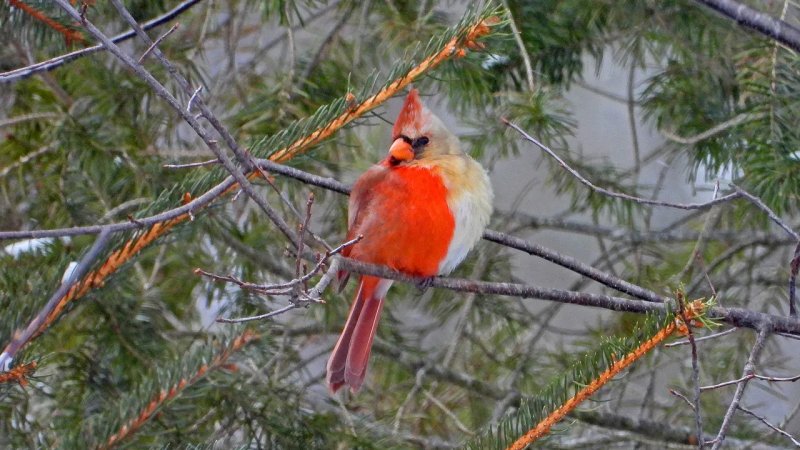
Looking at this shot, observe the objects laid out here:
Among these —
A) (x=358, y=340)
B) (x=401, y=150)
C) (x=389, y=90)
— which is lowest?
(x=358, y=340)

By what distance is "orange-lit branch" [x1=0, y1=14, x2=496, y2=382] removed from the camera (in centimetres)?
143

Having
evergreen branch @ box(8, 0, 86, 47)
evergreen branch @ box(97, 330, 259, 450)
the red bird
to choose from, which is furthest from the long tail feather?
evergreen branch @ box(8, 0, 86, 47)

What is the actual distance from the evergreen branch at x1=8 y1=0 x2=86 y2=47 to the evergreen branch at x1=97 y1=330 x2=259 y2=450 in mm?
631

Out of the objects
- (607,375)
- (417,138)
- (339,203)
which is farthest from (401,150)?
(607,375)

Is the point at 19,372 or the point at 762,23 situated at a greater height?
the point at 762,23

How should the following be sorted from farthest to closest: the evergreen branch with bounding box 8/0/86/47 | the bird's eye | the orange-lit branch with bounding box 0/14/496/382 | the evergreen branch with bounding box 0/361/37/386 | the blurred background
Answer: the bird's eye < the blurred background < the evergreen branch with bounding box 8/0/86/47 < the orange-lit branch with bounding box 0/14/496/382 < the evergreen branch with bounding box 0/361/37/386

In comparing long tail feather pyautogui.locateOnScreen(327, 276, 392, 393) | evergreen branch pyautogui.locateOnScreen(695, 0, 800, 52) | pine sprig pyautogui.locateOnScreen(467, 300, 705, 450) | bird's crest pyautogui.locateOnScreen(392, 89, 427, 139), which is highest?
evergreen branch pyautogui.locateOnScreen(695, 0, 800, 52)

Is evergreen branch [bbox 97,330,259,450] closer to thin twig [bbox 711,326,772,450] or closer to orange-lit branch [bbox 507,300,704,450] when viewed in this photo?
orange-lit branch [bbox 507,300,704,450]

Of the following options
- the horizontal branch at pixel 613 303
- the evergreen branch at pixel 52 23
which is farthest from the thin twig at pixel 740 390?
the evergreen branch at pixel 52 23

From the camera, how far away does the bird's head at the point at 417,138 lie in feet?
6.45

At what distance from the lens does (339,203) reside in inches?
98.3

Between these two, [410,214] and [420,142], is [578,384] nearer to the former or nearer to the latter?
[410,214]

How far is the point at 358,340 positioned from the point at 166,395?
0.49 meters

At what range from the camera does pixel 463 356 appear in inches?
112
